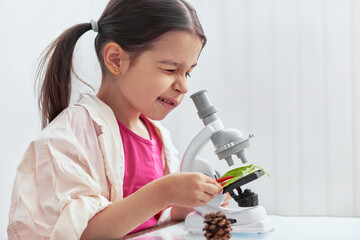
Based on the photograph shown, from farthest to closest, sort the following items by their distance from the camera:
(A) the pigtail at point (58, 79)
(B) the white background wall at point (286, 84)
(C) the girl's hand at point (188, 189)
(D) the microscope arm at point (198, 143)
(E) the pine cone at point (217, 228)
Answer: (B) the white background wall at point (286, 84)
(A) the pigtail at point (58, 79)
(D) the microscope arm at point (198, 143)
(C) the girl's hand at point (188, 189)
(E) the pine cone at point (217, 228)

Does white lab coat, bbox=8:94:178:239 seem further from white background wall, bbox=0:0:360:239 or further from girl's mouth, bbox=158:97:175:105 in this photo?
white background wall, bbox=0:0:360:239

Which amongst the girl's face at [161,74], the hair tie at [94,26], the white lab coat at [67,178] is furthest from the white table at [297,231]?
the hair tie at [94,26]

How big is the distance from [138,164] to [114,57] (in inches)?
10.1

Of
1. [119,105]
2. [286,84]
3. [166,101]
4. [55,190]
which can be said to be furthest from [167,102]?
[286,84]

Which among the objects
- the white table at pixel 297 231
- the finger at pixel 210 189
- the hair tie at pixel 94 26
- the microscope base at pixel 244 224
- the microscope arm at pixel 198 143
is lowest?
the white table at pixel 297 231

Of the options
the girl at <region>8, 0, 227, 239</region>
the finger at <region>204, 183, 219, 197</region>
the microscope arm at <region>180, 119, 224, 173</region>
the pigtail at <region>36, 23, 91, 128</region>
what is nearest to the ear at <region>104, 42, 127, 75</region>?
the girl at <region>8, 0, 227, 239</region>

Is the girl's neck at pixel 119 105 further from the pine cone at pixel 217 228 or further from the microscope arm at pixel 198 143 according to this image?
the pine cone at pixel 217 228

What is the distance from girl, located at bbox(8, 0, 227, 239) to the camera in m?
0.84

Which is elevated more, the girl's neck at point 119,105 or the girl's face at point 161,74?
the girl's face at point 161,74

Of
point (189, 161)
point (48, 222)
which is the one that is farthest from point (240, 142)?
point (48, 222)

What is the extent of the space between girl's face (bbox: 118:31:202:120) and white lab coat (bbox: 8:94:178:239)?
0.36 ft

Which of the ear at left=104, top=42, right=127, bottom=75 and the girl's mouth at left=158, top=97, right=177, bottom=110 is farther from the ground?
the ear at left=104, top=42, right=127, bottom=75

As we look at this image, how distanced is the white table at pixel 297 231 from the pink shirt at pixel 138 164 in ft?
0.36

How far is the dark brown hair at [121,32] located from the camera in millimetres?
1000
